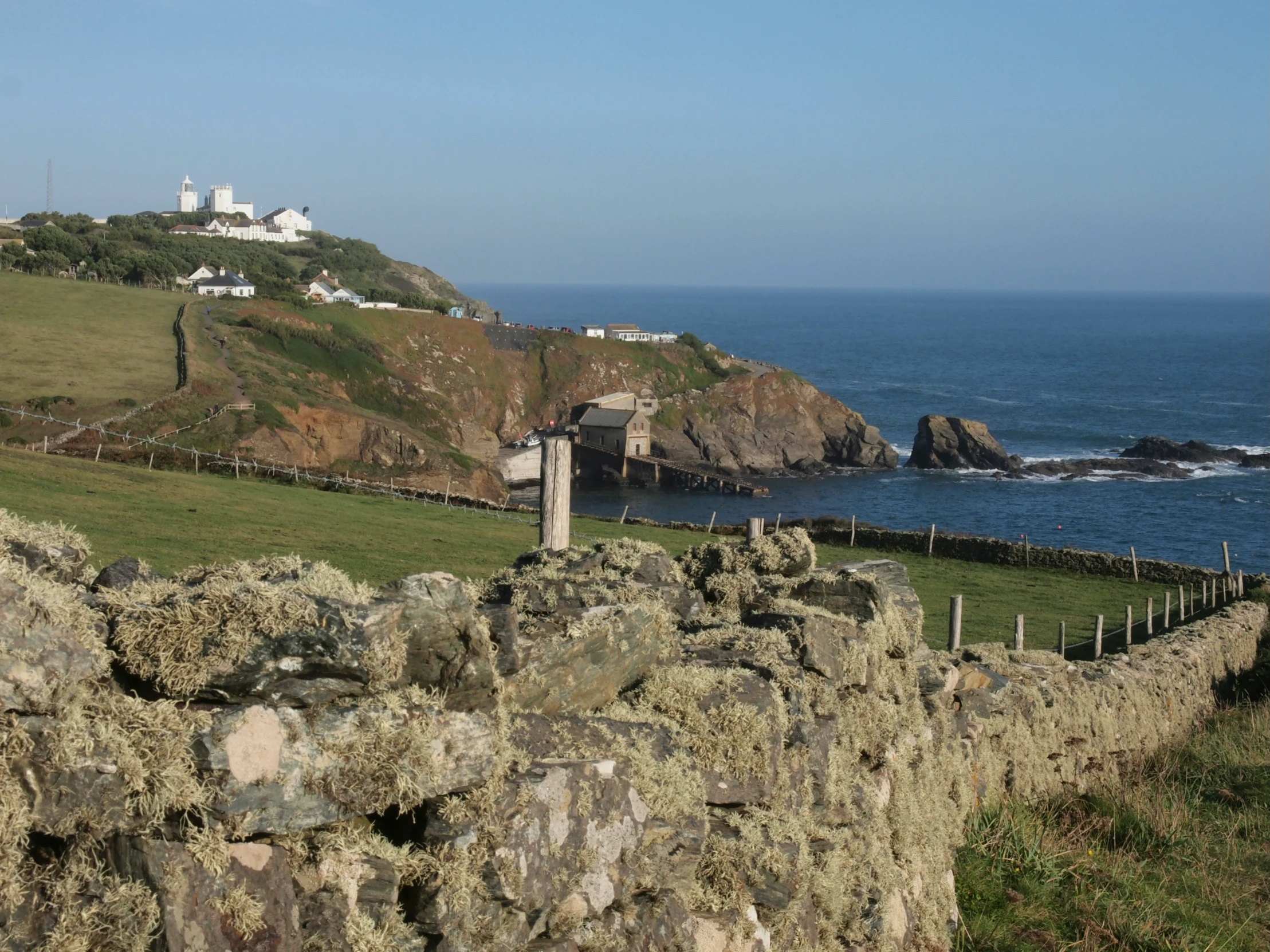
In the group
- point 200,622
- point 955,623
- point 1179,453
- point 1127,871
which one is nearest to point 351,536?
point 955,623

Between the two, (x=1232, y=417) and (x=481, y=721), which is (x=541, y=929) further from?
(x=1232, y=417)

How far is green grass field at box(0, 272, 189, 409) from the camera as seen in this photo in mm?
62688

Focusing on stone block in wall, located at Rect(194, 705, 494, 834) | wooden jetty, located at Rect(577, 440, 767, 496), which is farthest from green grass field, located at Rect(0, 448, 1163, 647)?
wooden jetty, located at Rect(577, 440, 767, 496)

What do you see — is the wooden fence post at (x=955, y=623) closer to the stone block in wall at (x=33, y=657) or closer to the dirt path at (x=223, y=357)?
the stone block in wall at (x=33, y=657)

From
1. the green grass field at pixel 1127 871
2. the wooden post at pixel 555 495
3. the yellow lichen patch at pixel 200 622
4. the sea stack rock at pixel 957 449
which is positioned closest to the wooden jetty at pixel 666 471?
the sea stack rock at pixel 957 449

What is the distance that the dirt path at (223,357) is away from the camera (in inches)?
2687

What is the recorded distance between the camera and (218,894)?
5129 millimetres

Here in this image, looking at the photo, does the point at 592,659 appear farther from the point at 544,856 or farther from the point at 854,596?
the point at 854,596

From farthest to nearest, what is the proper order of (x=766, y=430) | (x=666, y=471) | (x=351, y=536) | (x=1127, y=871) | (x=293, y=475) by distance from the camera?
(x=766, y=430), (x=666, y=471), (x=293, y=475), (x=351, y=536), (x=1127, y=871)

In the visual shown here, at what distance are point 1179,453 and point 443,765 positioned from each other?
117 meters

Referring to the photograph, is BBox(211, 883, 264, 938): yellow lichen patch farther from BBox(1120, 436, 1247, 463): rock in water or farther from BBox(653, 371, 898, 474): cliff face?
BBox(1120, 436, 1247, 463): rock in water

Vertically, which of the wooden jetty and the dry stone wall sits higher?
the dry stone wall

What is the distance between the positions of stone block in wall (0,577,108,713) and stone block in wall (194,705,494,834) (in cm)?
64

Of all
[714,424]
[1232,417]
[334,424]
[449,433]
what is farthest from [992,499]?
[1232,417]
